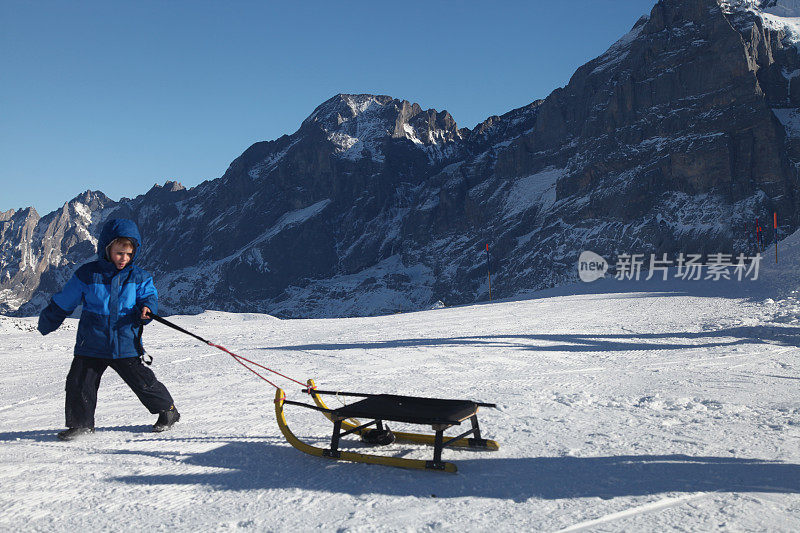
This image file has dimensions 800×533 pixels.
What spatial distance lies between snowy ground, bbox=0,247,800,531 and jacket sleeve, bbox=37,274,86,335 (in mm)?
979

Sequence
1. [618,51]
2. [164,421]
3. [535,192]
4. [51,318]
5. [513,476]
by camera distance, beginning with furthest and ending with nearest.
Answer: [535,192], [618,51], [164,421], [51,318], [513,476]

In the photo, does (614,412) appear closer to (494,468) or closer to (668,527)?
(494,468)

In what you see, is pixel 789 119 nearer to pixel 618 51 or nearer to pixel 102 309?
pixel 618 51

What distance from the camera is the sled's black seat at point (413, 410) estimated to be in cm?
379

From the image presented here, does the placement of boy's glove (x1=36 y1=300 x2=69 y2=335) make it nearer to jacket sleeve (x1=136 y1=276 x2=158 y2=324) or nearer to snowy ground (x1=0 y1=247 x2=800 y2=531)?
jacket sleeve (x1=136 y1=276 x2=158 y2=324)

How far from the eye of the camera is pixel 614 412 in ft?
17.4

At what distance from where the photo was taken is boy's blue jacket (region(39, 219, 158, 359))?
4.73 metres

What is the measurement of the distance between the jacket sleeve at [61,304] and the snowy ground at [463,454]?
38.5 inches

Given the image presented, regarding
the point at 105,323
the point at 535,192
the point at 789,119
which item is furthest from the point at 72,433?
the point at 535,192

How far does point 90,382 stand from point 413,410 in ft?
→ 9.33

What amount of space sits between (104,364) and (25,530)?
197cm

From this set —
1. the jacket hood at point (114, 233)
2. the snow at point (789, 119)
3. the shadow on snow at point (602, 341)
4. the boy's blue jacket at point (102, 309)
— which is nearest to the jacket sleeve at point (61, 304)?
the boy's blue jacket at point (102, 309)

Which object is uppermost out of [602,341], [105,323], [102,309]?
[102,309]

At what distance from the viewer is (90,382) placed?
4.83 metres
